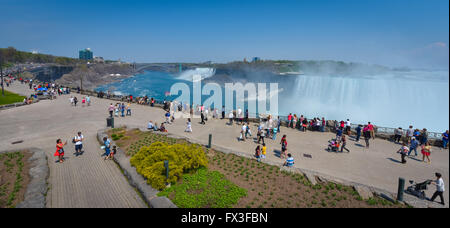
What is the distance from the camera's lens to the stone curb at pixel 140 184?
7.17 m

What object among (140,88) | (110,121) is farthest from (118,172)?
(140,88)

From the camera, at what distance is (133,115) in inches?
850

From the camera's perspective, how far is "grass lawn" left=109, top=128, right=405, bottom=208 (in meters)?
7.27

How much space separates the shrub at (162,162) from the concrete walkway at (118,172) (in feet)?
2.78

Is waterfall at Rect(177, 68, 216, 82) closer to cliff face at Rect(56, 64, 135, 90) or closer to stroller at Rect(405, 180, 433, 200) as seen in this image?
cliff face at Rect(56, 64, 135, 90)

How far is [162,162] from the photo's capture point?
355 inches

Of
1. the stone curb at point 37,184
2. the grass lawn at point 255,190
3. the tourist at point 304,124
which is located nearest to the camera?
the stone curb at point 37,184

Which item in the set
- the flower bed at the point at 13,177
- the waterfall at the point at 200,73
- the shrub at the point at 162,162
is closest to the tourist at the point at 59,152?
the flower bed at the point at 13,177

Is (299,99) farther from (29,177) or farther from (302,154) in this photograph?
(29,177)

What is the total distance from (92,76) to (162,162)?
105 metres

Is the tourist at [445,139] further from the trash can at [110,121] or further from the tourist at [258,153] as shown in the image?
the trash can at [110,121]

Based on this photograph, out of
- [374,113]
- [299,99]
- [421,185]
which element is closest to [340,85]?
[299,99]

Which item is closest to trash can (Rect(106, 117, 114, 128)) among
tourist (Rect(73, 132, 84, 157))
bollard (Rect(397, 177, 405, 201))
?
tourist (Rect(73, 132, 84, 157))
